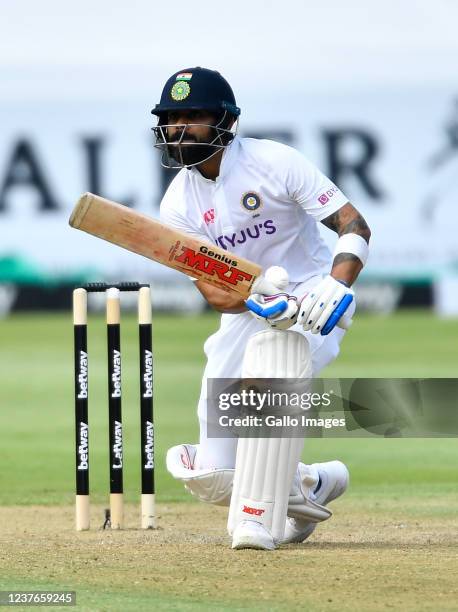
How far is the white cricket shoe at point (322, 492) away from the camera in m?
4.70

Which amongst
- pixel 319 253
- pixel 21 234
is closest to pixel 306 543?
pixel 319 253

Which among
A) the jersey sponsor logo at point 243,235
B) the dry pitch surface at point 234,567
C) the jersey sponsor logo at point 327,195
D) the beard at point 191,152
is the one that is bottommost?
the dry pitch surface at point 234,567

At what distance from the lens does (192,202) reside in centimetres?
469

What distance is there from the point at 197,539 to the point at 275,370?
0.78 metres

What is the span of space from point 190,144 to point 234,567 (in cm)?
137

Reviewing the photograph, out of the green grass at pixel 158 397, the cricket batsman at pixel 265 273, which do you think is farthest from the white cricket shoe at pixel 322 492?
the green grass at pixel 158 397

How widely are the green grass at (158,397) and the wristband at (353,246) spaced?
2.42 metres

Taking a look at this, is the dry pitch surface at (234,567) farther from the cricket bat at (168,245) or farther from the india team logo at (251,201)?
the india team logo at (251,201)

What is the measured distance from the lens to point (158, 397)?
33.9 ft

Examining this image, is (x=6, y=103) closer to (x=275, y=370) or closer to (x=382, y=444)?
(x=382, y=444)

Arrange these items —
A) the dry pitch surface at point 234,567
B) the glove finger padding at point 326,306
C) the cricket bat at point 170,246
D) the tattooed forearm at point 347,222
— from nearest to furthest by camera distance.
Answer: the dry pitch surface at point 234,567, the glove finger padding at point 326,306, the cricket bat at point 170,246, the tattooed forearm at point 347,222

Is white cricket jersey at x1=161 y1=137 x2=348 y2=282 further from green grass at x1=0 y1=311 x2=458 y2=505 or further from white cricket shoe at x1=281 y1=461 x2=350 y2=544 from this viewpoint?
green grass at x1=0 y1=311 x2=458 y2=505

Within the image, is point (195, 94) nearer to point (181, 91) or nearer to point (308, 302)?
point (181, 91)

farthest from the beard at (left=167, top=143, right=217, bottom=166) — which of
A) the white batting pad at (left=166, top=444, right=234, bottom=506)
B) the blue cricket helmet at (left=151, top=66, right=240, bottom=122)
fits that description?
the white batting pad at (left=166, top=444, right=234, bottom=506)
